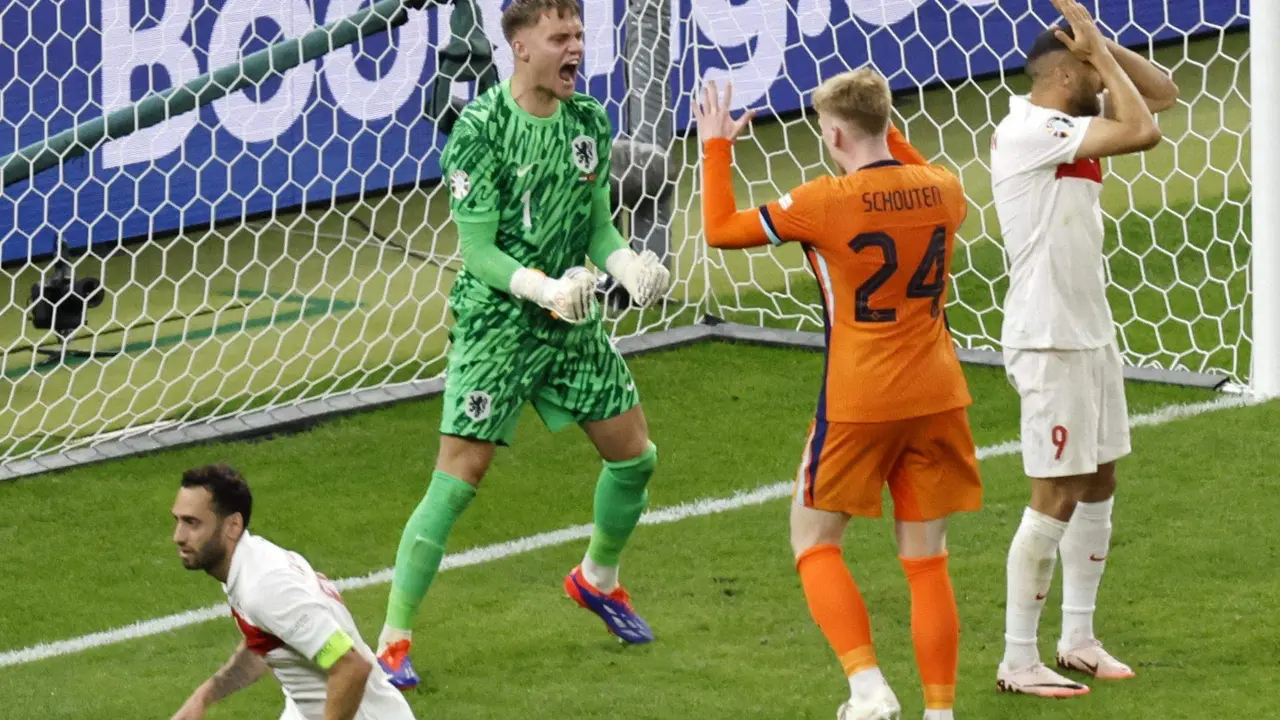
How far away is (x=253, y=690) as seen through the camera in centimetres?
554

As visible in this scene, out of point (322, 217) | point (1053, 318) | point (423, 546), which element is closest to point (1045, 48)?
point (1053, 318)

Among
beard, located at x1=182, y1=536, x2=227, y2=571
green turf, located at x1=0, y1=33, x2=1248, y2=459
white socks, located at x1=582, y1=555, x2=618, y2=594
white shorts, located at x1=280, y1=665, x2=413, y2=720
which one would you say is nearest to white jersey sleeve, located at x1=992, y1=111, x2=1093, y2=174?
white socks, located at x1=582, y1=555, x2=618, y2=594

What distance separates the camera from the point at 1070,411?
197 inches

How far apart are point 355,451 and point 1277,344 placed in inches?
138

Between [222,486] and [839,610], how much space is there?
1446mm

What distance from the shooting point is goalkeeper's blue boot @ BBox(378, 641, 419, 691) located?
5445mm

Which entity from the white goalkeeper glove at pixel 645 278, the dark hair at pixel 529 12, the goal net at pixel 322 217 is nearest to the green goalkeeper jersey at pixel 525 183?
the dark hair at pixel 529 12

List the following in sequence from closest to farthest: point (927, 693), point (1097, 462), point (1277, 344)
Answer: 1. point (927, 693)
2. point (1097, 462)
3. point (1277, 344)

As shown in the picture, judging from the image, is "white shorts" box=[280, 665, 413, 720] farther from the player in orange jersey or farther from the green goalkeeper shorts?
the green goalkeeper shorts

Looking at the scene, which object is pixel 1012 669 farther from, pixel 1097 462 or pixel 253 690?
pixel 253 690

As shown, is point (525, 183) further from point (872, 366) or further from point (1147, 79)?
point (1147, 79)

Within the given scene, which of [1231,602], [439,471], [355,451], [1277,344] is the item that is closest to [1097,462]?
[1231,602]

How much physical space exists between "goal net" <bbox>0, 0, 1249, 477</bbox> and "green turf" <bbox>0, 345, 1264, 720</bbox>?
0.67 m

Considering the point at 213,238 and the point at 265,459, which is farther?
the point at 213,238
